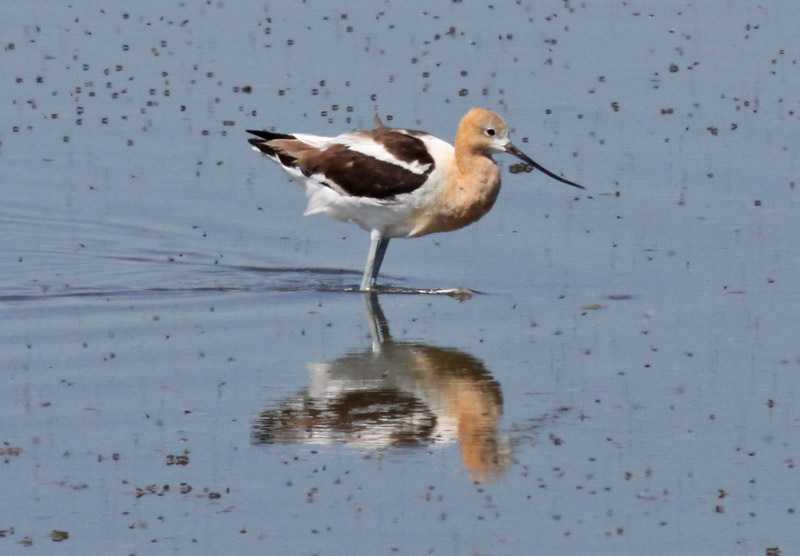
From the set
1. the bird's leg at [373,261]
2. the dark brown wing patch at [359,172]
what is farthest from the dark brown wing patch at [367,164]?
the bird's leg at [373,261]

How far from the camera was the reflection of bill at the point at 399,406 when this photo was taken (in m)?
10.4

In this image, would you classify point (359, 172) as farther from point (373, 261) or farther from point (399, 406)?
point (399, 406)

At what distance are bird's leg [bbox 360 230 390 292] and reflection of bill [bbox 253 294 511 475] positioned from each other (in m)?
1.46

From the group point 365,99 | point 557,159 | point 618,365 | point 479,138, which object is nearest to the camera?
point 618,365

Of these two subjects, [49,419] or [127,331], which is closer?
[49,419]

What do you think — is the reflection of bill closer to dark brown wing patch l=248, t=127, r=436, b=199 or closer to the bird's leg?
the bird's leg

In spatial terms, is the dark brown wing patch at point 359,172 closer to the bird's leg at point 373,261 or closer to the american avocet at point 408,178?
the american avocet at point 408,178

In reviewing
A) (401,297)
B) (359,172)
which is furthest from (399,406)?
(359,172)

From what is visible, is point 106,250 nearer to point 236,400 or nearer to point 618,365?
point 236,400

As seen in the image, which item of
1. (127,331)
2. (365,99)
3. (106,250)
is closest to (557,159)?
(365,99)

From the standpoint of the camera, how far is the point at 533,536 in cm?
909

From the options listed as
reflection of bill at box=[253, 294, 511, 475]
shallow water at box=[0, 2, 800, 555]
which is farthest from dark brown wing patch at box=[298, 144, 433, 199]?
reflection of bill at box=[253, 294, 511, 475]

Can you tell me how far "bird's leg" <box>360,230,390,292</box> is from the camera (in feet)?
46.9

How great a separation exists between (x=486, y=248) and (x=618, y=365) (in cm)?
373
